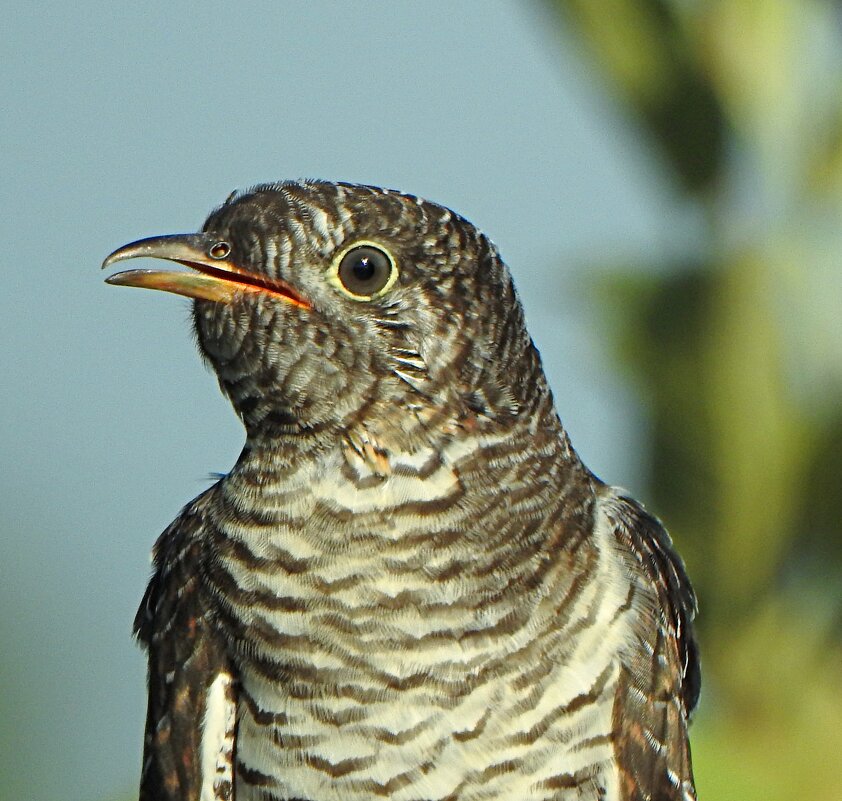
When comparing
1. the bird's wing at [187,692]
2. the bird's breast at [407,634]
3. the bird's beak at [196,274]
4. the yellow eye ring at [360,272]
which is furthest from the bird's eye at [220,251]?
the bird's wing at [187,692]

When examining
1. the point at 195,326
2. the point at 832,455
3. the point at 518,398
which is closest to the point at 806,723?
the point at 832,455

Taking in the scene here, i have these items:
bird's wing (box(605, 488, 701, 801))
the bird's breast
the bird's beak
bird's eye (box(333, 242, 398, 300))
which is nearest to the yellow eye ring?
bird's eye (box(333, 242, 398, 300))

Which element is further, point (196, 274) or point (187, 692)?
point (187, 692)

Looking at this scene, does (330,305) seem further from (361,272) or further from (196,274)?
(196,274)

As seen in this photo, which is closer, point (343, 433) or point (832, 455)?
point (343, 433)

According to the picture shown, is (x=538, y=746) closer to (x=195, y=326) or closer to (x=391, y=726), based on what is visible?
(x=391, y=726)

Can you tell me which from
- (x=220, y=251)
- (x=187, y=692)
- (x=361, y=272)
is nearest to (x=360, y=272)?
(x=361, y=272)
